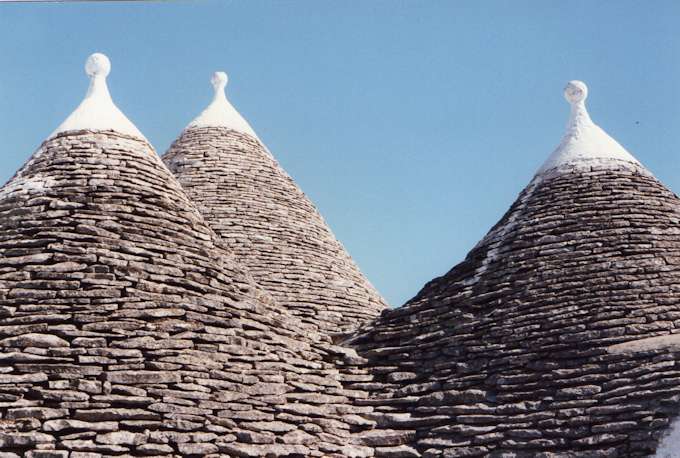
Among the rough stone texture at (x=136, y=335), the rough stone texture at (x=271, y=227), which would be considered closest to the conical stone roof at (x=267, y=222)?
the rough stone texture at (x=271, y=227)

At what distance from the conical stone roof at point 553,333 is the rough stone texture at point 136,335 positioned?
60 centimetres

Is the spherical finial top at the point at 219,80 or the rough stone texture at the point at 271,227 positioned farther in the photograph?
the spherical finial top at the point at 219,80

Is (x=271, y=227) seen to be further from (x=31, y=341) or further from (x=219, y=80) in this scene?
(x=31, y=341)

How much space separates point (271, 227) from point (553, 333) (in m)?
4.73

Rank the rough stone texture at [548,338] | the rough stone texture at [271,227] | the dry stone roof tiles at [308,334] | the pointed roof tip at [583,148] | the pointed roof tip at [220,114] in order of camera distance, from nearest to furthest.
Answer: the dry stone roof tiles at [308,334]
the rough stone texture at [548,338]
the pointed roof tip at [583,148]
the rough stone texture at [271,227]
the pointed roof tip at [220,114]

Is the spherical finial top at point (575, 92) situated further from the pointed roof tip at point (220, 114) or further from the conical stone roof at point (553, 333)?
the pointed roof tip at point (220, 114)

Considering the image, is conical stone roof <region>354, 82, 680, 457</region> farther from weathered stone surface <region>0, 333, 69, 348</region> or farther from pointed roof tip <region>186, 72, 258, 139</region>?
pointed roof tip <region>186, 72, 258, 139</region>

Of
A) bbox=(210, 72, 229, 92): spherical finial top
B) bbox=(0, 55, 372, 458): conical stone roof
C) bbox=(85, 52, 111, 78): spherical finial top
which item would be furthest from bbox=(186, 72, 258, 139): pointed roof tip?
bbox=(0, 55, 372, 458): conical stone roof

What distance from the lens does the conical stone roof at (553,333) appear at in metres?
8.57

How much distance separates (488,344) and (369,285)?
4284 millimetres

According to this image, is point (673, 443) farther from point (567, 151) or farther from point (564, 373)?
point (567, 151)

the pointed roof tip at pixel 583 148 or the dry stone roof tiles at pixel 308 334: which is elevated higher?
the pointed roof tip at pixel 583 148

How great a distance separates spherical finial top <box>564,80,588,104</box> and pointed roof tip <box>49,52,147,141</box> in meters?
4.27

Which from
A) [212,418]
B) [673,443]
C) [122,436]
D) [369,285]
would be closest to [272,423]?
[212,418]
